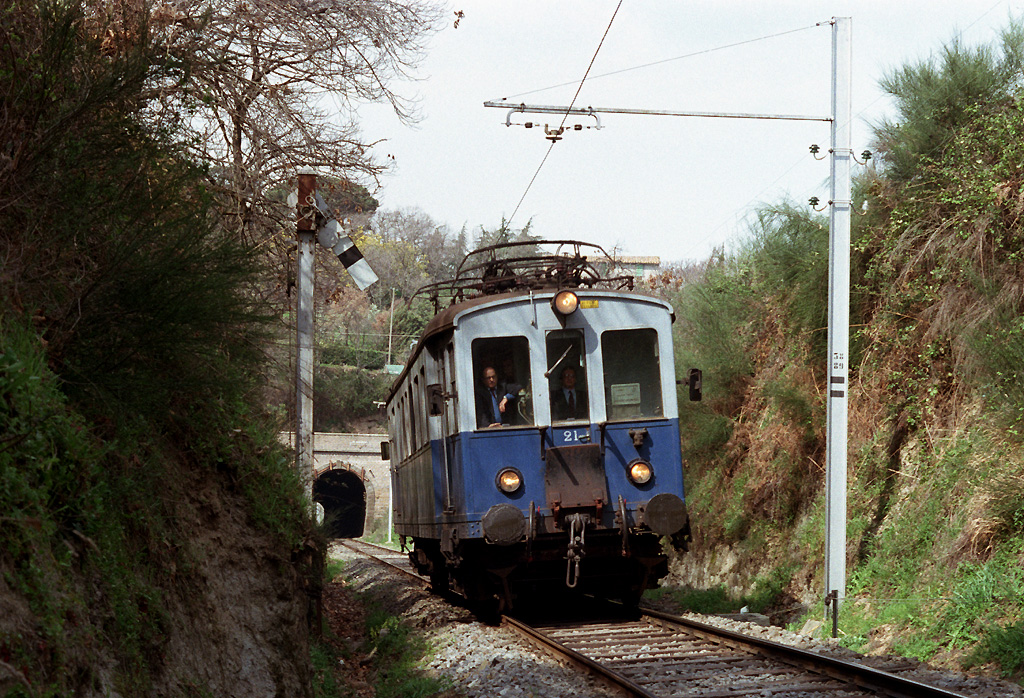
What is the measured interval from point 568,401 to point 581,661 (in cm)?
297

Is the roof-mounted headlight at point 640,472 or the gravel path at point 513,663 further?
the roof-mounted headlight at point 640,472

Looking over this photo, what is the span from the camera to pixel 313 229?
1131cm

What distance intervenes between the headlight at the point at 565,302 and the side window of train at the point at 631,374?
46 cm

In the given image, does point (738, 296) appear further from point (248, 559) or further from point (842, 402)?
point (248, 559)

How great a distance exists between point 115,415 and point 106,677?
5.78ft

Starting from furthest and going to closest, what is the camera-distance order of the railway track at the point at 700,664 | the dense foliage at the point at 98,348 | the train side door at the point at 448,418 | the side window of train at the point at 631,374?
the side window of train at the point at 631,374 → the train side door at the point at 448,418 → the railway track at the point at 700,664 → the dense foliage at the point at 98,348

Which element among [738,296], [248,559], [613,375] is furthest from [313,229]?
[738,296]

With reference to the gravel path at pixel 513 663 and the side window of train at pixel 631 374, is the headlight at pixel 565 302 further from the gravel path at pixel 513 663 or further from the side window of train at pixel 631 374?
the gravel path at pixel 513 663

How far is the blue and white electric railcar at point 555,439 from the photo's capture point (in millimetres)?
9844

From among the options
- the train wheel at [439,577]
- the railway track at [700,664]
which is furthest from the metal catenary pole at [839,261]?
the train wheel at [439,577]

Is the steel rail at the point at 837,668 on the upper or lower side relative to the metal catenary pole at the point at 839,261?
lower

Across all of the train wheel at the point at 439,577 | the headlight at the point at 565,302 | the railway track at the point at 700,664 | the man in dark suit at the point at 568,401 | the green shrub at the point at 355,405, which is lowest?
the train wheel at the point at 439,577

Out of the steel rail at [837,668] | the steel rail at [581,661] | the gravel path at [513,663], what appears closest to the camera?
the steel rail at [837,668]

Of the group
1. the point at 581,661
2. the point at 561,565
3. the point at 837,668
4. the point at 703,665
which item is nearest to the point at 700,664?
the point at 703,665
